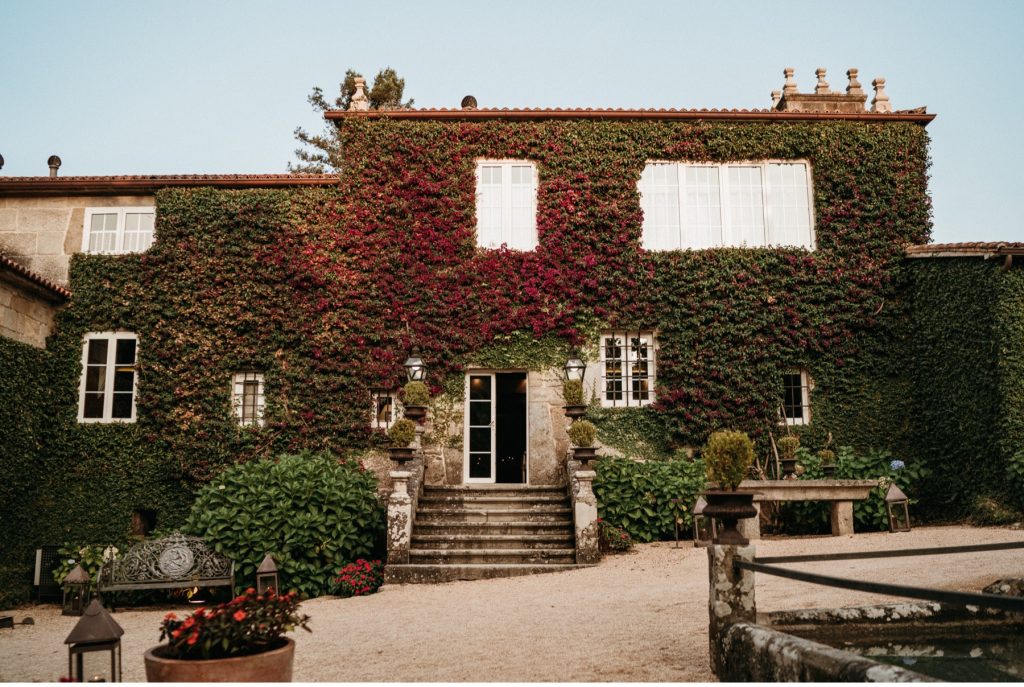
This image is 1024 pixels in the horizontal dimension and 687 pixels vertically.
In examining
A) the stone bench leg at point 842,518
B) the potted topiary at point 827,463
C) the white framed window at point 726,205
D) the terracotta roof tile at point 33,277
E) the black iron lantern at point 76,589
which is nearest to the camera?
the black iron lantern at point 76,589

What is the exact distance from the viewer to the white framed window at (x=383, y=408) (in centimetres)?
1454

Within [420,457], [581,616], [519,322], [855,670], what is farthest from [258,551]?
[855,670]

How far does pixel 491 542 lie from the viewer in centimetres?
1129

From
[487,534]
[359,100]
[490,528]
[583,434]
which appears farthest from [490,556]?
[359,100]

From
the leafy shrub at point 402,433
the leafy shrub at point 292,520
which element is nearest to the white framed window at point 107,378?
the leafy shrub at point 292,520

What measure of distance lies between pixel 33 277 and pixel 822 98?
15417mm

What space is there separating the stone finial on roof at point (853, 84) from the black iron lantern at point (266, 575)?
14189 millimetres

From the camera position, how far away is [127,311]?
14.8 m

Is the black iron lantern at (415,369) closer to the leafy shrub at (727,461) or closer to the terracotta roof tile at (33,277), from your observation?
the terracotta roof tile at (33,277)

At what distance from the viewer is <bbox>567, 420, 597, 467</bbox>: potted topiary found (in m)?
11.9

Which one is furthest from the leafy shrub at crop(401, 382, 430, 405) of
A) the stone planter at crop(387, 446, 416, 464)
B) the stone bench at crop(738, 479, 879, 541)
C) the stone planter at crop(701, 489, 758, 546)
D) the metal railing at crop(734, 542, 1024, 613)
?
the metal railing at crop(734, 542, 1024, 613)

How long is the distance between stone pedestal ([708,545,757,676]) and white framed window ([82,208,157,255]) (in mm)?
13481

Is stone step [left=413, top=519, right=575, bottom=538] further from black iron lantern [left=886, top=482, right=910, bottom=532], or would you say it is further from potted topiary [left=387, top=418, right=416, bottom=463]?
black iron lantern [left=886, top=482, right=910, bottom=532]

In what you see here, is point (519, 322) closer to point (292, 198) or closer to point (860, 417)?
point (292, 198)
